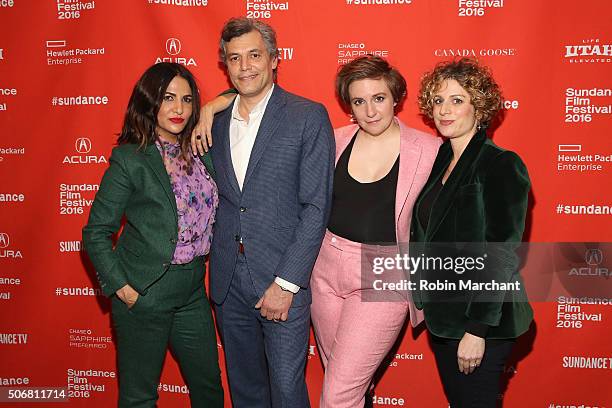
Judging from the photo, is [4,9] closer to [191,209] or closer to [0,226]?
[0,226]

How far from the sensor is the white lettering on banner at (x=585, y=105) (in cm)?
263

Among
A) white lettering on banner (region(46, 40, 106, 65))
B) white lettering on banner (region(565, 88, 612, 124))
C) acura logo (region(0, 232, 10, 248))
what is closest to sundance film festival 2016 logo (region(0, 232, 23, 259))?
acura logo (region(0, 232, 10, 248))

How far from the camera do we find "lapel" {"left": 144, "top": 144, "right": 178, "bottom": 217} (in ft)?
7.00

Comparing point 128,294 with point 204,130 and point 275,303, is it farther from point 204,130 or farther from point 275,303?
point 204,130

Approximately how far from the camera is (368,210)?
216cm

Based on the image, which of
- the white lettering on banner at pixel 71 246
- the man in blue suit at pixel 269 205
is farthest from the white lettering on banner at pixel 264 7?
the white lettering on banner at pixel 71 246

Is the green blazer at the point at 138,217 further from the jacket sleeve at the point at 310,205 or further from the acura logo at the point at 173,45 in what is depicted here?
the acura logo at the point at 173,45

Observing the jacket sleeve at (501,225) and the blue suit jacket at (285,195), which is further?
the blue suit jacket at (285,195)

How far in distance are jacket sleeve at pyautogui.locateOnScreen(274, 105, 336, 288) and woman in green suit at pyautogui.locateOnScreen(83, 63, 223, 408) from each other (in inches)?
15.3

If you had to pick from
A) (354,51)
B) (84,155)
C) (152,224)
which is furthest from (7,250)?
(354,51)

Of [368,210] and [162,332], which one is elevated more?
[368,210]

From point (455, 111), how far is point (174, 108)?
1.07 meters

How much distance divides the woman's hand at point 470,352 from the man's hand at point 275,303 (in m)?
0.65

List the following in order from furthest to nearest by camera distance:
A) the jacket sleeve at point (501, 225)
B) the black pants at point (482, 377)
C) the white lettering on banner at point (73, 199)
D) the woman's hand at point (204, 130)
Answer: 1. the white lettering on banner at point (73, 199)
2. the woman's hand at point (204, 130)
3. the black pants at point (482, 377)
4. the jacket sleeve at point (501, 225)
